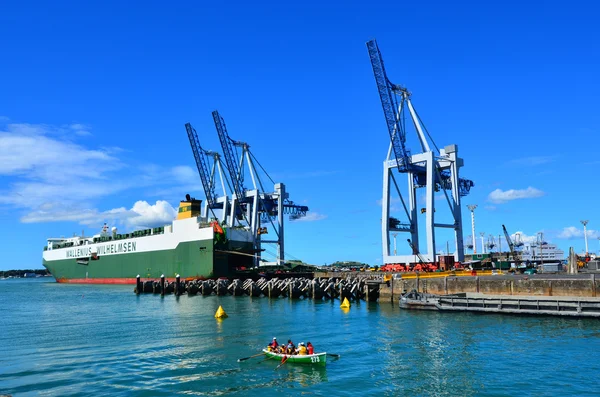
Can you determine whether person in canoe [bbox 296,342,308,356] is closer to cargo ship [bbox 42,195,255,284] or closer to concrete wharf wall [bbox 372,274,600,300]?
concrete wharf wall [bbox 372,274,600,300]

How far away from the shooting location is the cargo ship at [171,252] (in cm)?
7988

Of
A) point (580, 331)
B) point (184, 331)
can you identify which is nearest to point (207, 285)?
point (184, 331)

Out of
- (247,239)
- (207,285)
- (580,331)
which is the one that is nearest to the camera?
(580,331)

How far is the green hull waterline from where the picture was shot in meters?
79.2

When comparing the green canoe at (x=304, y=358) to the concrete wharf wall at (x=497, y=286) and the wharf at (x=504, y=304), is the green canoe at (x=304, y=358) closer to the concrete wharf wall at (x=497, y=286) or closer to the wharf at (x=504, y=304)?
the wharf at (x=504, y=304)

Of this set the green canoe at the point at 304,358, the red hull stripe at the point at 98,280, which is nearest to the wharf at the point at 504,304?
the green canoe at the point at 304,358

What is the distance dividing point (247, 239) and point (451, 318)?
186ft

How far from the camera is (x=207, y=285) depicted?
218ft

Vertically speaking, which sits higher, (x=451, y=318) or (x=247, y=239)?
(x=247, y=239)

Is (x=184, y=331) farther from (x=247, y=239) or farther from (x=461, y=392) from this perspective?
(x=247, y=239)

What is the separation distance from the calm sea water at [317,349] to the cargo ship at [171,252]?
37549 millimetres

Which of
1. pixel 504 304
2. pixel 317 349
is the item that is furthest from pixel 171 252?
pixel 317 349

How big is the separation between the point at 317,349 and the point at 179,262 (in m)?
61.7

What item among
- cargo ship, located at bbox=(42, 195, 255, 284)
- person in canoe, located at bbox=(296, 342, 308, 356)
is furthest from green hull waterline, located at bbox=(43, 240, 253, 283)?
person in canoe, located at bbox=(296, 342, 308, 356)
